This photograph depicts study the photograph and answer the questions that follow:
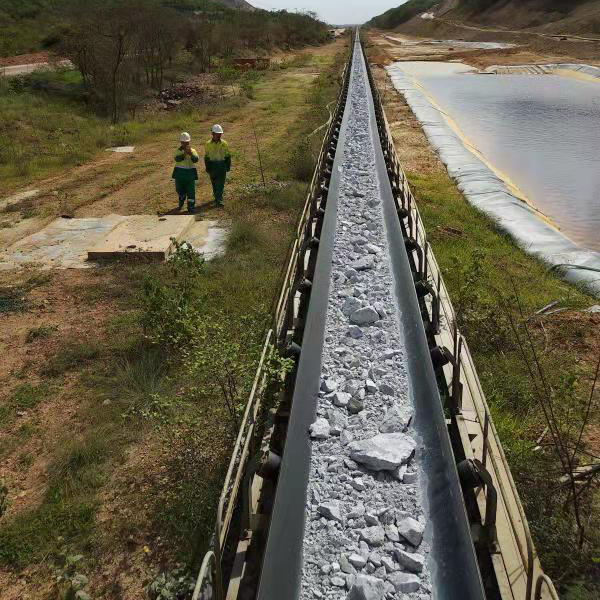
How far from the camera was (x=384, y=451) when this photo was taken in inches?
167

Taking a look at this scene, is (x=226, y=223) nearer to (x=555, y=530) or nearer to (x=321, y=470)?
(x=321, y=470)

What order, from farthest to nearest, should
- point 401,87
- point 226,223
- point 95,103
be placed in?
point 401,87
point 95,103
point 226,223

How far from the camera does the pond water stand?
10836 millimetres

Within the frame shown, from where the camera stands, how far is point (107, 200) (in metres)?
10.7

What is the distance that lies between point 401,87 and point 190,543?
24.3 m

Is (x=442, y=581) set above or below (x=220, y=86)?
below

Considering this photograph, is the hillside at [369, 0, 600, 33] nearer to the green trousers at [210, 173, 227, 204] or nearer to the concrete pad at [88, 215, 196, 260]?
the green trousers at [210, 173, 227, 204]

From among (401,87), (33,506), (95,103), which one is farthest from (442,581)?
(401,87)

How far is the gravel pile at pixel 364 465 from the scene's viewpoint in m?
3.46

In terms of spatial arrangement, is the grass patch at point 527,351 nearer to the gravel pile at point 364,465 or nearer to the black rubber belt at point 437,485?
the black rubber belt at point 437,485

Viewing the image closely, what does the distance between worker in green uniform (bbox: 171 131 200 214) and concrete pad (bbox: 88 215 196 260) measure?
1.92 ft

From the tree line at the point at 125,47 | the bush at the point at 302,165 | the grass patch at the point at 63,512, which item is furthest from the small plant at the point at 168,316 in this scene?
the tree line at the point at 125,47

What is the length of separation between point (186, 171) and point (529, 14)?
206 feet

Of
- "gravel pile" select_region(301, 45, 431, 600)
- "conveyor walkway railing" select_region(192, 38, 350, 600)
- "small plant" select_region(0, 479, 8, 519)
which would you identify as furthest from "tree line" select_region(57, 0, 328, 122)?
"small plant" select_region(0, 479, 8, 519)
